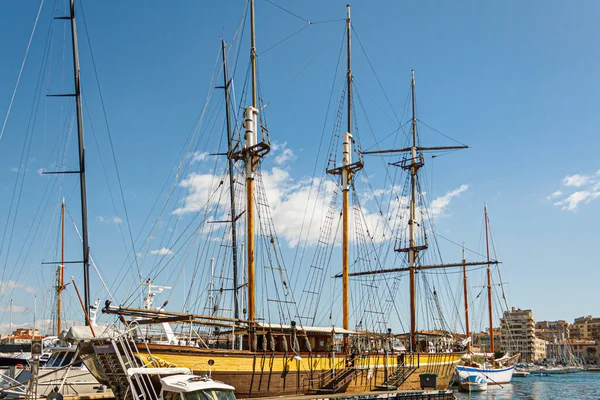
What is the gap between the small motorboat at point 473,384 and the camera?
66.6m

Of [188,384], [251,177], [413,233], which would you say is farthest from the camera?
[413,233]

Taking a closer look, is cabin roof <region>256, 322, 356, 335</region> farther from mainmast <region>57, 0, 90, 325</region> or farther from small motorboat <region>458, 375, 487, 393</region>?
small motorboat <region>458, 375, 487, 393</region>

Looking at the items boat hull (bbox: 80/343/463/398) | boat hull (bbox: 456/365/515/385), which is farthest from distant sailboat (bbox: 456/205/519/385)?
boat hull (bbox: 80/343/463/398)

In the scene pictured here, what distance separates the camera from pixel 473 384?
6969 cm

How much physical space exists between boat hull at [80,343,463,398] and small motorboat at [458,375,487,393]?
2616cm

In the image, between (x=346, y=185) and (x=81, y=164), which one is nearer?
(x=81, y=164)

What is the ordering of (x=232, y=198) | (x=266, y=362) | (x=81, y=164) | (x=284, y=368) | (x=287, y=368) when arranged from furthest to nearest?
(x=232, y=198) → (x=81, y=164) → (x=287, y=368) → (x=284, y=368) → (x=266, y=362)

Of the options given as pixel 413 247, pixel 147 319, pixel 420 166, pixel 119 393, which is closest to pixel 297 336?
pixel 147 319

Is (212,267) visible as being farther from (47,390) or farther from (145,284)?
(47,390)

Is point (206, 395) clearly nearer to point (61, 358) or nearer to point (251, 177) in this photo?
point (61, 358)

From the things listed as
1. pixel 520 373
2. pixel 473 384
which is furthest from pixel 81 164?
pixel 520 373

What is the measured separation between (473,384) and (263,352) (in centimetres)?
4892

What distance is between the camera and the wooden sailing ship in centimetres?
2436

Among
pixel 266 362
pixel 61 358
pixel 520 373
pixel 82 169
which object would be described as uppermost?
pixel 82 169
